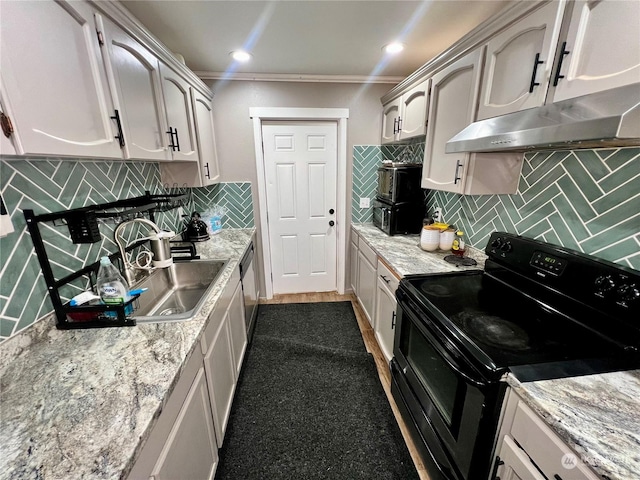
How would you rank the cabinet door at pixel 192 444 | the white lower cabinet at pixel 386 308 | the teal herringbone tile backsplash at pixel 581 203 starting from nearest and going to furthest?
the cabinet door at pixel 192 444 → the teal herringbone tile backsplash at pixel 581 203 → the white lower cabinet at pixel 386 308

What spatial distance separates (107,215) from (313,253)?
2176 mm

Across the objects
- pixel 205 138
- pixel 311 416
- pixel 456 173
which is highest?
pixel 205 138

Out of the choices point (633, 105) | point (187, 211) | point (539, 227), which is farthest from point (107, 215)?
point (539, 227)

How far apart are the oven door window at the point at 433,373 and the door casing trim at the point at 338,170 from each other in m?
1.64

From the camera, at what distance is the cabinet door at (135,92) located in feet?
3.63

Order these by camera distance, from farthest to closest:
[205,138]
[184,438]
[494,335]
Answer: [205,138]
[494,335]
[184,438]

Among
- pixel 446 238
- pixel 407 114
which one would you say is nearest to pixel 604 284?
pixel 446 238

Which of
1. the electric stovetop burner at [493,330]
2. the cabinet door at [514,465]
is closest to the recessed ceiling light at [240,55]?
the electric stovetop burner at [493,330]

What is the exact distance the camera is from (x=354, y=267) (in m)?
2.96

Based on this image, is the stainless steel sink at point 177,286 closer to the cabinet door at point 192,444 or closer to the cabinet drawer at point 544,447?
the cabinet door at point 192,444

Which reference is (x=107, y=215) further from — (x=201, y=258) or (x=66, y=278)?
(x=201, y=258)

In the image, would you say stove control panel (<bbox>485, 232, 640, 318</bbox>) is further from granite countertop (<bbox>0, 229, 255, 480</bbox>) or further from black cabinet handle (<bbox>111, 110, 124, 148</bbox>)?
black cabinet handle (<bbox>111, 110, 124, 148</bbox>)

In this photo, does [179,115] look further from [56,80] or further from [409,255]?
[409,255]

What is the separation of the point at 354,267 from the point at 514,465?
2.18m
